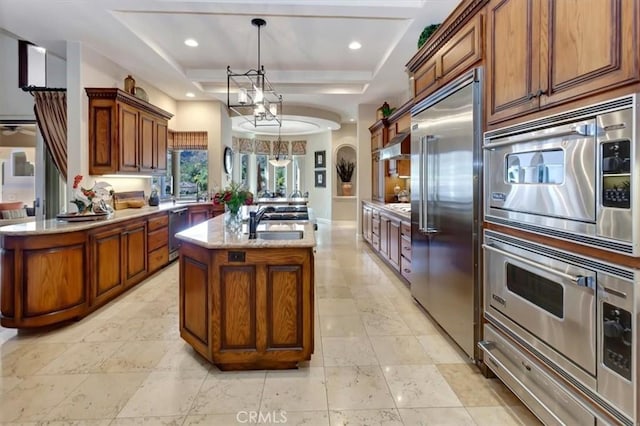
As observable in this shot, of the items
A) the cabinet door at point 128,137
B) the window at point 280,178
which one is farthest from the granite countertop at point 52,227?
the window at point 280,178

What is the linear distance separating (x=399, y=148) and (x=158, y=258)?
3935 millimetres

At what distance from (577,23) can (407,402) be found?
6.79 feet

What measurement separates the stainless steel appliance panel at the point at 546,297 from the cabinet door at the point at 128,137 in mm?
4406

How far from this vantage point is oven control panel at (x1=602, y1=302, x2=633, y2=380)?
4.19ft

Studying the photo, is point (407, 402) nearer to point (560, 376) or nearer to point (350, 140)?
point (560, 376)

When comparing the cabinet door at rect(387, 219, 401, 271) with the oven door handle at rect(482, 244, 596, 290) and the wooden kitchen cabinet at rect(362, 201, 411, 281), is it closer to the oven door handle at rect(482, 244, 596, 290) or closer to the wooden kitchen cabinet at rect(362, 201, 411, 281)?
the wooden kitchen cabinet at rect(362, 201, 411, 281)

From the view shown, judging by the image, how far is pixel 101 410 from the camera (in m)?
1.96

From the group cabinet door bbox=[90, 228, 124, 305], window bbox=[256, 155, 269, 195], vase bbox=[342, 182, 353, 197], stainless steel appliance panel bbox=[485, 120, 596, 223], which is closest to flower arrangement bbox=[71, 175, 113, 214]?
cabinet door bbox=[90, 228, 124, 305]

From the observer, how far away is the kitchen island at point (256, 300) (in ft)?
7.51

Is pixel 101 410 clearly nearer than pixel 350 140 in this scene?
Yes

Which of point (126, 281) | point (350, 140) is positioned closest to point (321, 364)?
point (126, 281)

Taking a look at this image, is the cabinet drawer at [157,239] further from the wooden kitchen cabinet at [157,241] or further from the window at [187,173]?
the window at [187,173]

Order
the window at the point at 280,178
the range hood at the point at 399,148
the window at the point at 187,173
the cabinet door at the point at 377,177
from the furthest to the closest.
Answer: the window at the point at 280,178 → the window at the point at 187,173 → the cabinet door at the point at 377,177 → the range hood at the point at 399,148

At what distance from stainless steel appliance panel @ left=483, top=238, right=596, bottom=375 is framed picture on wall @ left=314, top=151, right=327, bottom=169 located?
9044mm
